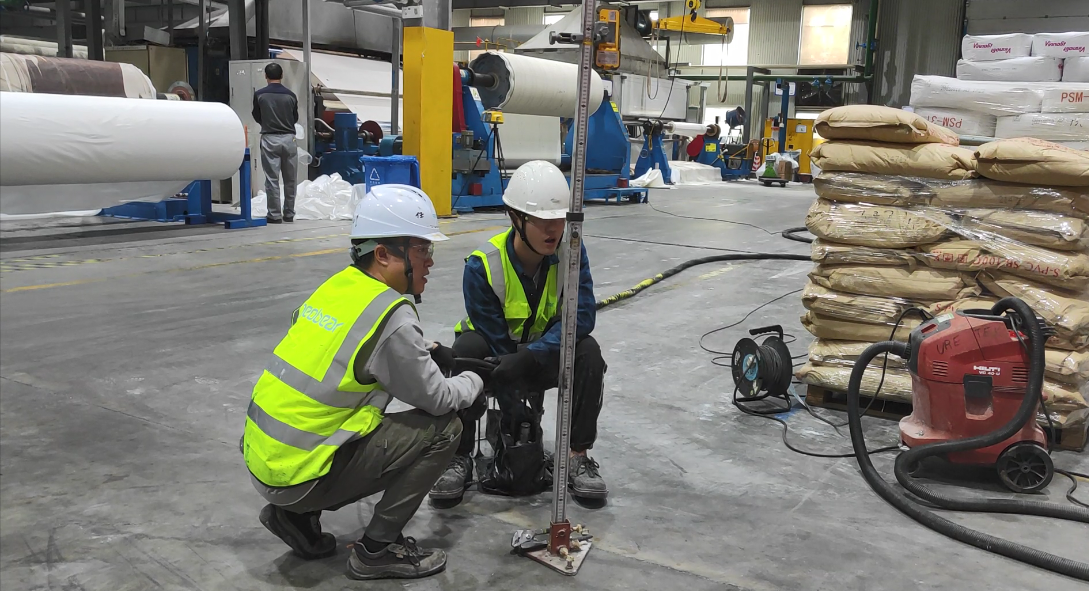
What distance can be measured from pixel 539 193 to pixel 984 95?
5.42m

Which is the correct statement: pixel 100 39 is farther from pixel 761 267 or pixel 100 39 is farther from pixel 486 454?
pixel 486 454

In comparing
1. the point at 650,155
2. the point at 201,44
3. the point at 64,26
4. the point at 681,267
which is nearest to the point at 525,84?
the point at 681,267

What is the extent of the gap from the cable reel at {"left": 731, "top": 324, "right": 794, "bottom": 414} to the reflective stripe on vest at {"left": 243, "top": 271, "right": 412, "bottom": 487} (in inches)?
87.2

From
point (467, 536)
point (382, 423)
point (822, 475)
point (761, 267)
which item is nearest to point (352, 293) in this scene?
point (382, 423)

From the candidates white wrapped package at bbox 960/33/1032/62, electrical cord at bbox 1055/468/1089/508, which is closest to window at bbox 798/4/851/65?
white wrapped package at bbox 960/33/1032/62

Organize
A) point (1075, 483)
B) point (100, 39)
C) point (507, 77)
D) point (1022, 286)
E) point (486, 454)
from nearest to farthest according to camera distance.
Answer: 1. point (1075, 483)
2. point (486, 454)
3. point (1022, 286)
4. point (507, 77)
5. point (100, 39)

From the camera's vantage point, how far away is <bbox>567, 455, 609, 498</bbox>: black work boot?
2781 mm

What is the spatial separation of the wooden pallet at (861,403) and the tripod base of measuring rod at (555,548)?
75.4 inches

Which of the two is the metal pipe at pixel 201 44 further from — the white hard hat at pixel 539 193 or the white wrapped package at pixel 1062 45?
the white hard hat at pixel 539 193

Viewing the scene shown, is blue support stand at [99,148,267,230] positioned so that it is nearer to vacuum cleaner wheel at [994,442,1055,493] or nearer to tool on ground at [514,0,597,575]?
tool on ground at [514,0,597,575]

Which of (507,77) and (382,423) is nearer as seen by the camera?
(382,423)

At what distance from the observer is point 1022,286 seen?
3531mm

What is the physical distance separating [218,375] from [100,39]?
419 inches

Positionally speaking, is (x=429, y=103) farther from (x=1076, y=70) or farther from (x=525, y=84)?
(x=1076, y=70)
